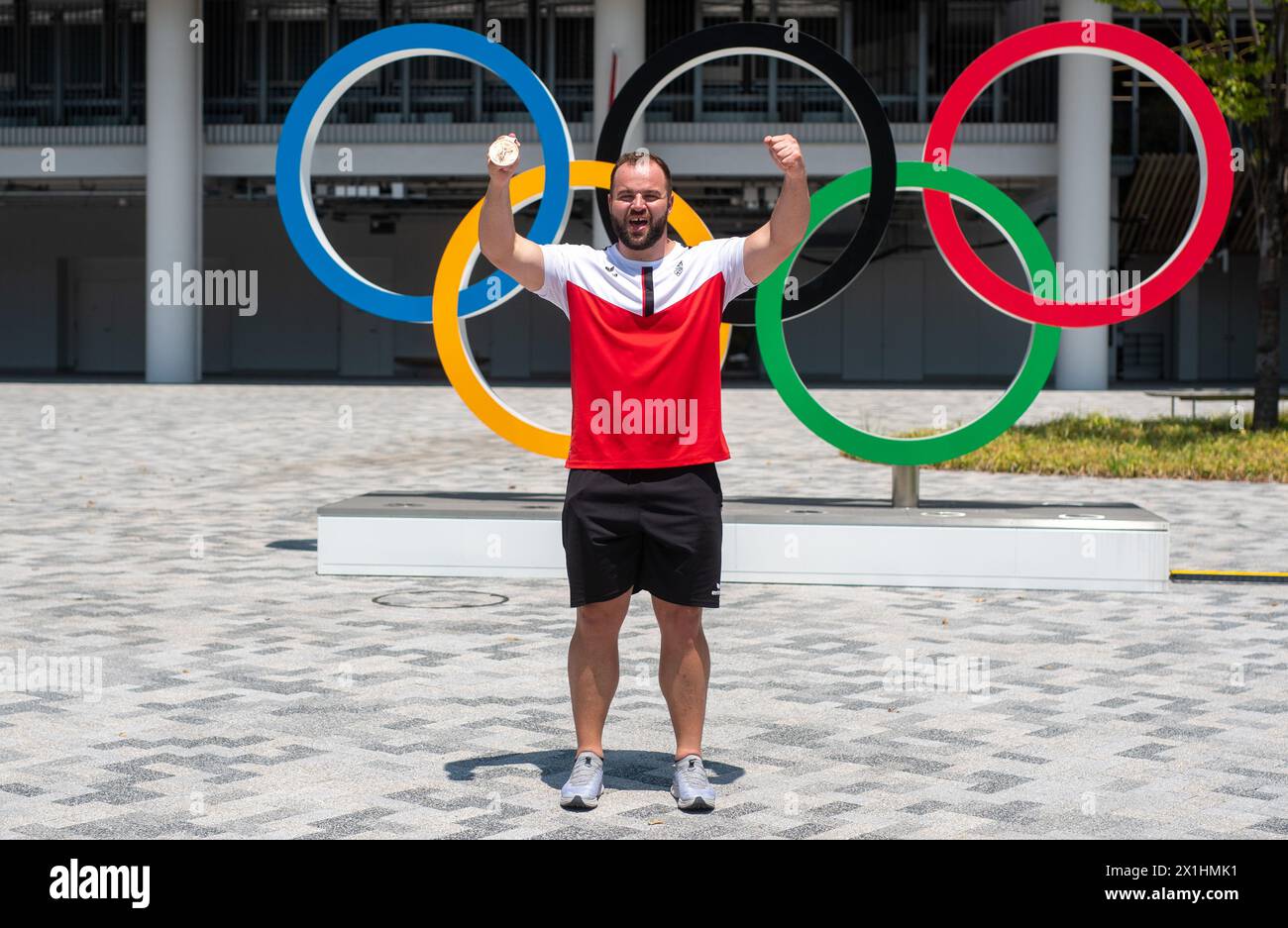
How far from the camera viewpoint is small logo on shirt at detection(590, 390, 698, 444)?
5000 millimetres

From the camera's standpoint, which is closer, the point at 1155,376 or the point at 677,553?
the point at 677,553

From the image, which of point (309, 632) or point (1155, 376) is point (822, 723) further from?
point (1155, 376)

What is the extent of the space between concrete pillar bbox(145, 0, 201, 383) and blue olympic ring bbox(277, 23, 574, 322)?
822 inches

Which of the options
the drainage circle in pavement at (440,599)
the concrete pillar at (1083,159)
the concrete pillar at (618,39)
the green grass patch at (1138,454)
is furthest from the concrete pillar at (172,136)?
the drainage circle in pavement at (440,599)

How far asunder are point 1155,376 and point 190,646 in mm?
33161

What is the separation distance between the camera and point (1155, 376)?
123ft

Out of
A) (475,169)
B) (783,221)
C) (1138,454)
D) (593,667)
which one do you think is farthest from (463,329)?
(475,169)

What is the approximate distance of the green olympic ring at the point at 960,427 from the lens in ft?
32.8

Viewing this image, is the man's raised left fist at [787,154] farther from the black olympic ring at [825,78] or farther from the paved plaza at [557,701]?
the black olympic ring at [825,78]

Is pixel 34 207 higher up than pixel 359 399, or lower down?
higher up

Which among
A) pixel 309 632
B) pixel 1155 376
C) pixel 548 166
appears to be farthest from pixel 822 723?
pixel 1155 376

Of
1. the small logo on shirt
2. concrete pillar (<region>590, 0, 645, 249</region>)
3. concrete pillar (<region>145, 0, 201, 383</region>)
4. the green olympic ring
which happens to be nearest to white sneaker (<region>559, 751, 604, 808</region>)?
the small logo on shirt

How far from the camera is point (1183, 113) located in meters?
10.6

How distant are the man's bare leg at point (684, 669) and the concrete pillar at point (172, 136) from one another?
27032 millimetres
